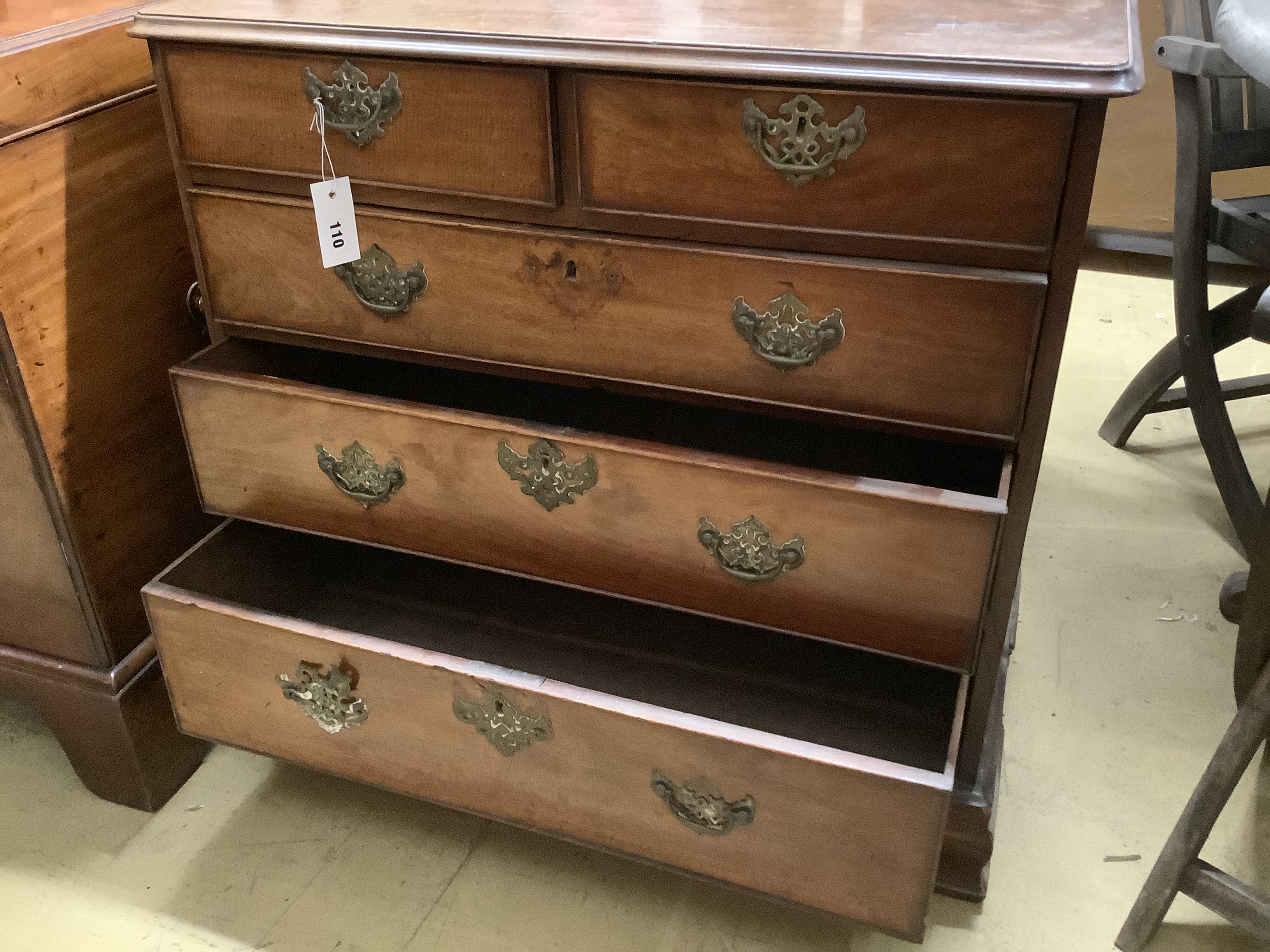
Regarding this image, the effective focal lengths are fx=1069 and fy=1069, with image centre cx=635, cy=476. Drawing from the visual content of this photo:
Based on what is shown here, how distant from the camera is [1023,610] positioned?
148 centimetres

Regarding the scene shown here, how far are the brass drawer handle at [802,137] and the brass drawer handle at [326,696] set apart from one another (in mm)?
589

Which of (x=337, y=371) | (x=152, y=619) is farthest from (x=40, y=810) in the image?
(x=337, y=371)

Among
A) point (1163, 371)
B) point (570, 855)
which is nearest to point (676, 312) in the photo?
point (570, 855)

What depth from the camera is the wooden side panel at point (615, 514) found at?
857 mm

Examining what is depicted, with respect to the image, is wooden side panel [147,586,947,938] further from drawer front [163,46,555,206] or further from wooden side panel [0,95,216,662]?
drawer front [163,46,555,206]

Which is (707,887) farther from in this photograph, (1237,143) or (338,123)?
(1237,143)

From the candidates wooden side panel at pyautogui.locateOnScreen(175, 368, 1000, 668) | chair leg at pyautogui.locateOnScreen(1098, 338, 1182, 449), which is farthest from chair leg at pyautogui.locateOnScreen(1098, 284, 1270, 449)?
wooden side panel at pyautogui.locateOnScreen(175, 368, 1000, 668)

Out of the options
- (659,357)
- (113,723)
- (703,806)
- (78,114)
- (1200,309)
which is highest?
(78,114)

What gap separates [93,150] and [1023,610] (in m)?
1.26

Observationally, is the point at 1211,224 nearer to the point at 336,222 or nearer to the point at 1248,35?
the point at 1248,35

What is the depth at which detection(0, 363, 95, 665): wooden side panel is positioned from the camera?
105 cm

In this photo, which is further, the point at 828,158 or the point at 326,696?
the point at 326,696

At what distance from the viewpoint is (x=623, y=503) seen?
92cm

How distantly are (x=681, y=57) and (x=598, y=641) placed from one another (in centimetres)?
65
